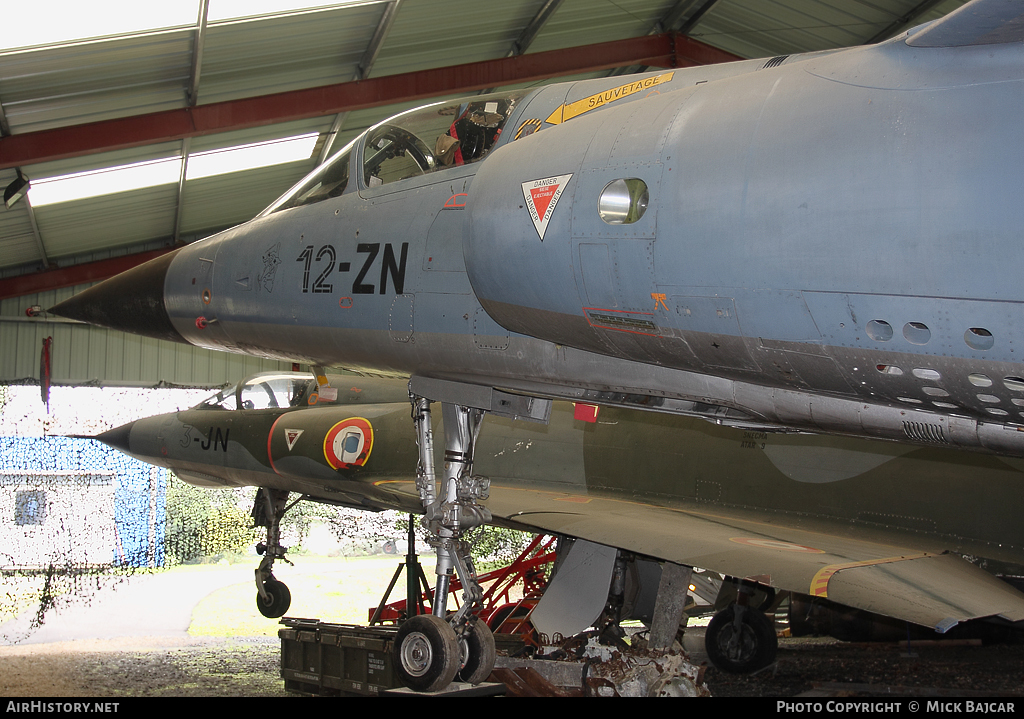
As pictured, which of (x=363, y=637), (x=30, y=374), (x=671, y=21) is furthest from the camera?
(x=30, y=374)

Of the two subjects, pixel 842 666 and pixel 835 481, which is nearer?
pixel 835 481

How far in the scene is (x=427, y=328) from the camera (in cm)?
445

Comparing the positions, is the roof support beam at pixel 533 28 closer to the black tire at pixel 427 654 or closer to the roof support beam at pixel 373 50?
the roof support beam at pixel 373 50

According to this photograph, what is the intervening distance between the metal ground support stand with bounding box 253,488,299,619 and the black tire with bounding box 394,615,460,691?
651 centimetres

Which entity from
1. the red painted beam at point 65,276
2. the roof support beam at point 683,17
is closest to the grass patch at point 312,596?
the red painted beam at point 65,276

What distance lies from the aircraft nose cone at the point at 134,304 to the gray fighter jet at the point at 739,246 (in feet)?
5.92

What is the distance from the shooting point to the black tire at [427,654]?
464 centimetres

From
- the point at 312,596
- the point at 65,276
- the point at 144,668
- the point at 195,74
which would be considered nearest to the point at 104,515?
the point at 312,596

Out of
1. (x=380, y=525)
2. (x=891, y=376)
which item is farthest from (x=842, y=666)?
(x=380, y=525)

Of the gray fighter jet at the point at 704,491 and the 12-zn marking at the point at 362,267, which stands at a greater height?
the 12-zn marking at the point at 362,267

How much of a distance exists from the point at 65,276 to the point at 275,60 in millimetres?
8970

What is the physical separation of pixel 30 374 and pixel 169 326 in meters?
13.5
